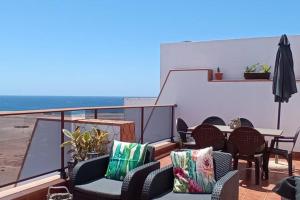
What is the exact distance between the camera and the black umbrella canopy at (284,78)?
6555 mm

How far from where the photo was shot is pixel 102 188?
3.54 meters

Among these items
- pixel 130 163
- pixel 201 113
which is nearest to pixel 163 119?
pixel 201 113

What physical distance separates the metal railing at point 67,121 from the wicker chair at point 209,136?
150 cm

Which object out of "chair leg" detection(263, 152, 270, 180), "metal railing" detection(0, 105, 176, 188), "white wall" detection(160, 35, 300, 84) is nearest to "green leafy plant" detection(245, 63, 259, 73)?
"white wall" detection(160, 35, 300, 84)

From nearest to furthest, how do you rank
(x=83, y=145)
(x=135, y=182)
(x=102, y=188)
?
(x=135, y=182) < (x=102, y=188) < (x=83, y=145)

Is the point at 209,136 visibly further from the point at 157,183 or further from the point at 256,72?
the point at 256,72

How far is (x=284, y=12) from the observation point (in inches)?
409

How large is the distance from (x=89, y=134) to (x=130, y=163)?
0.96 metres

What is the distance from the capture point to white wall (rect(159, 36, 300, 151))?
7.61 meters

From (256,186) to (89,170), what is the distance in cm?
269

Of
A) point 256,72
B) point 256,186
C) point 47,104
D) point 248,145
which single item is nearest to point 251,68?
point 256,72

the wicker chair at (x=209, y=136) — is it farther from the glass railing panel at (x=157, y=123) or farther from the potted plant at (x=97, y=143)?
the glass railing panel at (x=157, y=123)

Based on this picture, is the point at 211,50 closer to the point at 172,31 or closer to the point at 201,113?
the point at 201,113

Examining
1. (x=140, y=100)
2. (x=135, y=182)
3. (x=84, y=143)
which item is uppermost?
(x=140, y=100)
